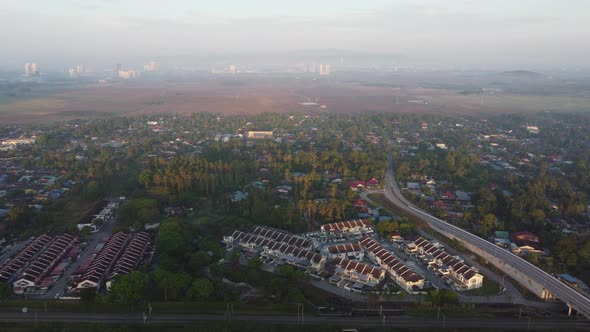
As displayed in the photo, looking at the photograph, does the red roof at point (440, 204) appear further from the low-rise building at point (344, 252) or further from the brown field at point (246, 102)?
the brown field at point (246, 102)

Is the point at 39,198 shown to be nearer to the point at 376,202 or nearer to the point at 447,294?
the point at 376,202

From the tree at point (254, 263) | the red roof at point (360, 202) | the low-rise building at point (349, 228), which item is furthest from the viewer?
the red roof at point (360, 202)

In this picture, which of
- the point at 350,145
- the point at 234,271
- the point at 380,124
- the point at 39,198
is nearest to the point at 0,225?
the point at 39,198

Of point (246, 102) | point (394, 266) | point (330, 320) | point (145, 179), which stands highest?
point (246, 102)

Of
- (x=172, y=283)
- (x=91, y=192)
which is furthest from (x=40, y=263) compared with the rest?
(x=91, y=192)

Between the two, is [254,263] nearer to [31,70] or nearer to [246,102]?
[246,102]

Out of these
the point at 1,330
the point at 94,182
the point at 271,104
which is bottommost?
the point at 1,330

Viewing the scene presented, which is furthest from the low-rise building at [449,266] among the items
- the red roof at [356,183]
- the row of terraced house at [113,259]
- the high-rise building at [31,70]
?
the high-rise building at [31,70]
